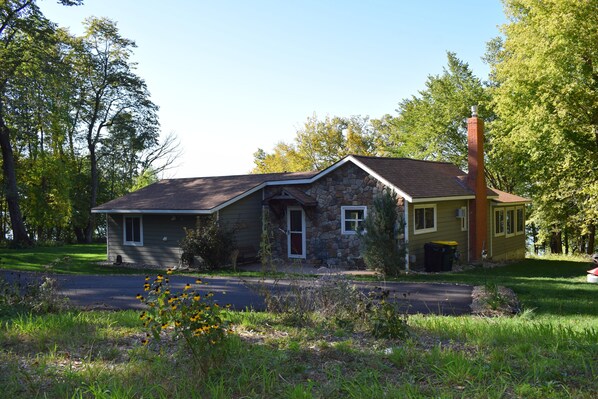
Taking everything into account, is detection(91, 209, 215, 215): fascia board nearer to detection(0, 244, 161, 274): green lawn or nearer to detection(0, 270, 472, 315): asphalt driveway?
detection(0, 244, 161, 274): green lawn

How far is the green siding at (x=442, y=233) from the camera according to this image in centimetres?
1816

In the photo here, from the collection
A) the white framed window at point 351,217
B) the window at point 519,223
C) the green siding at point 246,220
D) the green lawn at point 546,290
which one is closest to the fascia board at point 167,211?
the green siding at point 246,220

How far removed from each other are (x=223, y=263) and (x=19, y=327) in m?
11.4

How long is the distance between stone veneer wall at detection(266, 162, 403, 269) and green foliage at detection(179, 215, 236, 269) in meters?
3.11

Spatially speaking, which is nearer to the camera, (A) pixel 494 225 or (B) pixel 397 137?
(A) pixel 494 225

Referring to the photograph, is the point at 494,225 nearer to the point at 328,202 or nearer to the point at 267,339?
the point at 328,202

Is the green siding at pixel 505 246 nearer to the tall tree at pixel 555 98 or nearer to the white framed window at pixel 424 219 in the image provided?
the tall tree at pixel 555 98

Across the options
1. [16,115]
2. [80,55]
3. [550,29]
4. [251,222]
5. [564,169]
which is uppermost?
[80,55]

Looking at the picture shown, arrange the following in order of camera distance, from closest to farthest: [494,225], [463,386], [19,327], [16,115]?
[463,386] < [19,327] < [494,225] < [16,115]

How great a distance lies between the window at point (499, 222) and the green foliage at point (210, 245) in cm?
1262

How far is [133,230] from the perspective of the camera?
2183 centimetres

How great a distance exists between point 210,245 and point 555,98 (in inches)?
605

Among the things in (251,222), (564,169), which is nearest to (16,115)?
(251,222)

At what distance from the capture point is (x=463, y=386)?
15.7 ft
